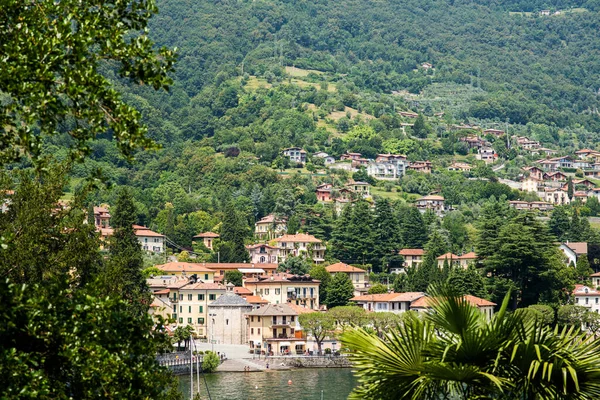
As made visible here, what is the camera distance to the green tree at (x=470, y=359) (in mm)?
10352

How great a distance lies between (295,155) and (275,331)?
88.9 m

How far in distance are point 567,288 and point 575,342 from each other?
3288 inches

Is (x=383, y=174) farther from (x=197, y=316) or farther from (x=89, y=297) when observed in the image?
(x=89, y=297)

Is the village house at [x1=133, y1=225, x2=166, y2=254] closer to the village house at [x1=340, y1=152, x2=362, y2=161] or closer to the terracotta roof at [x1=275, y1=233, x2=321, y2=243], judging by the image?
the terracotta roof at [x1=275, y1=233, x2=321, y2=243]

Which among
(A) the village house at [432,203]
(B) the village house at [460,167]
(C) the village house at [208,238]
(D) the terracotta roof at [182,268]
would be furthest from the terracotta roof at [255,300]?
(B) the village house at [460,167]

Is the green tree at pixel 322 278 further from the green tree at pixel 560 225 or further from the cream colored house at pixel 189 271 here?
the green tree at pixel 560 225

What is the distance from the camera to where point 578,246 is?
116 m

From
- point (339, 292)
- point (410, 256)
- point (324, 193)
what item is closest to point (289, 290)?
point (339, 292)

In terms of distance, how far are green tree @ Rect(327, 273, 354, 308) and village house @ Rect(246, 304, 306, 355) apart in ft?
33.9

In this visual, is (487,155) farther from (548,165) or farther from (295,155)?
(295,155)

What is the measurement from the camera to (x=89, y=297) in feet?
31.4

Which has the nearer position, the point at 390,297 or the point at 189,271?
the point at 390,297

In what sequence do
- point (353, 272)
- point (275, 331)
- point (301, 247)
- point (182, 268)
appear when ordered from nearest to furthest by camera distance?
point (275, 331) < point (182, 268) < point (353, 272) < point (301, 247)

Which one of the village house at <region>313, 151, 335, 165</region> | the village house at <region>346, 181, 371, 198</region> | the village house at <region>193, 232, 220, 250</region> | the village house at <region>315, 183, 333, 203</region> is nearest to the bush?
the village house at <region>193, 232, 220, 250</region>
